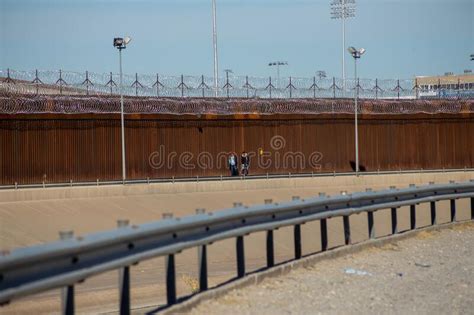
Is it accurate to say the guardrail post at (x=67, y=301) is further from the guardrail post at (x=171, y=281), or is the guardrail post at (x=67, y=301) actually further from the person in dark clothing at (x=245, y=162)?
the person in dark clothing at (x=245, y=162)

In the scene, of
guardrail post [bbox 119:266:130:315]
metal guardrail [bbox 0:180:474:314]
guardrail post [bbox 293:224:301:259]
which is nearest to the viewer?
metal guardrail [bbox 0:180:474:314]

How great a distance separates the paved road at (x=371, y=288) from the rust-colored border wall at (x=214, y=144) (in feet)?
121

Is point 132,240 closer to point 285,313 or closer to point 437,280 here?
point 285,313

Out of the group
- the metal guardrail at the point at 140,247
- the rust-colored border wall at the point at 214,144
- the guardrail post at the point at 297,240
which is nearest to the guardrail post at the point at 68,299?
the metal guardrail at the point at 140,247

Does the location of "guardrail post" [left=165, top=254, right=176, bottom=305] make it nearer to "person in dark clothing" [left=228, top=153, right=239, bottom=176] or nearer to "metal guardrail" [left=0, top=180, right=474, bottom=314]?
"metal guardrail" [left=0, top=180, right=474, bottom=314]

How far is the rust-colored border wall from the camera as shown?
5175cm

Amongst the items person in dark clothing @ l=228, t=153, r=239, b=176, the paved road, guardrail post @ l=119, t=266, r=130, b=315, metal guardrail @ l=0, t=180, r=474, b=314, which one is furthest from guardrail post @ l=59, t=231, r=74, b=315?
person in dark clothing @ l=228, t=153, r=239, b=176

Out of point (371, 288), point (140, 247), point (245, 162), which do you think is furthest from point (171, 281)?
point (245, 162)

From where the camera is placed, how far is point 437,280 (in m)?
13.8

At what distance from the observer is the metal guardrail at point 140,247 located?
28.3 ft

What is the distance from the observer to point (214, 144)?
57688 millimetres

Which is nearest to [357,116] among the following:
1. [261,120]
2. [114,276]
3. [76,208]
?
[261,120]

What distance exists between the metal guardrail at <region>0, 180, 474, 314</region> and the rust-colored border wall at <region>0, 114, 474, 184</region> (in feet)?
121

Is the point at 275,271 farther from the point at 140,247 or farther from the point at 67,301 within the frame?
the point at 67,301
